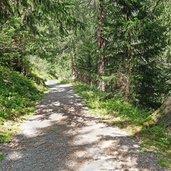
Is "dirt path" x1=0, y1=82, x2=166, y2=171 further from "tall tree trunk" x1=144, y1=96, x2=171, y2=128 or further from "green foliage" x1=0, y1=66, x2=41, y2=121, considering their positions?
"tall tree trunk" x1=144, y1=96, x2=171, y2=128

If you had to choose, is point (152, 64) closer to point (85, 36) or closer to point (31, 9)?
point (31, 9)

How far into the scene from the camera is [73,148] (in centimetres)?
1015

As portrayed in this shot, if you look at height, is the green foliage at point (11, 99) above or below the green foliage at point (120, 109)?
above

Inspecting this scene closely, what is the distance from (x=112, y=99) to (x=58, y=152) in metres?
8.68

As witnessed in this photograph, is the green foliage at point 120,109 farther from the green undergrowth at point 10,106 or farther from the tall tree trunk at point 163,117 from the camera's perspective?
the green undergrowth at point 10,106

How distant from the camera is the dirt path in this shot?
28.7ft

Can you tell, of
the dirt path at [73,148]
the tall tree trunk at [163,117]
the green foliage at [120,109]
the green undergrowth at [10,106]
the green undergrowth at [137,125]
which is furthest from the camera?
the green foliage at [120,109]

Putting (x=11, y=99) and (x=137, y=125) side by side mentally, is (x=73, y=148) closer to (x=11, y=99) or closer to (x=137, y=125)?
(x=137, y=125)

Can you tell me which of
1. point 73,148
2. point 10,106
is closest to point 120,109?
point 10,106

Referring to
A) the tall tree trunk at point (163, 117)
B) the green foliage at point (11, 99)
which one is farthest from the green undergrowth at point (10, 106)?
the tall tree trunk at point (163, 117)

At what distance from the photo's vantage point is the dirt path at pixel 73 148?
28.7 ft

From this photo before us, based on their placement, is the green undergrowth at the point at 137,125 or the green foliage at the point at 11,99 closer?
the green undergrowth at the point at 137,125

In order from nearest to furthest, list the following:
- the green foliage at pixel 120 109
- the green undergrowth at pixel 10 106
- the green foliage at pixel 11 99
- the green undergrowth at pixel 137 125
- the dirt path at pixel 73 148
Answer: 1. the dirt path at pixel 73 148
2. the green undergrowth at pixel 137 125
3. the green undergrowth at pixel 10 106
4. the green foliage at pixel 120 109
5. the green foliage at pixel 11 99

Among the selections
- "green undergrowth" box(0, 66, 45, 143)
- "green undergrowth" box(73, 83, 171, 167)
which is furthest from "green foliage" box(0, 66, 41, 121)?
"green undergrowth" box(73, 83, 171, 167)
